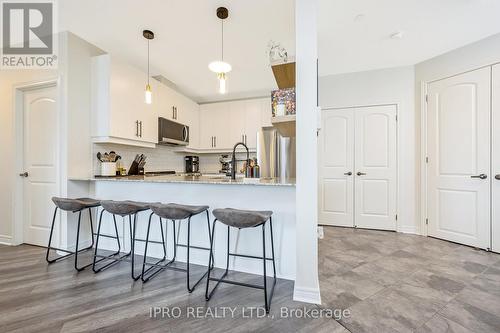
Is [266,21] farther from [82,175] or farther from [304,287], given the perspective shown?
[82,175]

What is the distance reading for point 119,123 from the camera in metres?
3.01

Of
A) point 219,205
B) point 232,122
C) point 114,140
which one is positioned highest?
point 232,122

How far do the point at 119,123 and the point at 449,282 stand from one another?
407cm

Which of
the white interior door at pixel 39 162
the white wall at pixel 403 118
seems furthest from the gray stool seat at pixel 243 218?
the white wall at pixel 403 118

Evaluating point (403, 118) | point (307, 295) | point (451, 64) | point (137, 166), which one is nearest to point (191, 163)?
point (137, 166)

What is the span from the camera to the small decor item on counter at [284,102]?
1879 mm

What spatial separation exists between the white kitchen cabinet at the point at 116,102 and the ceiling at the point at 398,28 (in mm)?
2616

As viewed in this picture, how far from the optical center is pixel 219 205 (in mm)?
2314

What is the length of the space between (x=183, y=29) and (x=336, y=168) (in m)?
3.19

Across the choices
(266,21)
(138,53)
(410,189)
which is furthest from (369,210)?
(138,53)

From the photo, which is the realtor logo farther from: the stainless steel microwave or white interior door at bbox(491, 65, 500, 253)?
white interior door at bbox(491, 65, 500, 253)

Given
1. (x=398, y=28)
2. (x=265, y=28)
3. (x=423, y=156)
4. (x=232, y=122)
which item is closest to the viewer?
(x=265, y=28)

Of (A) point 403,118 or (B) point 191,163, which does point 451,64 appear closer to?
(A) point 403,118

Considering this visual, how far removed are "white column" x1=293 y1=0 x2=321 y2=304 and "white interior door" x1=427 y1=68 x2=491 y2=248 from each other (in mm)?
2720
